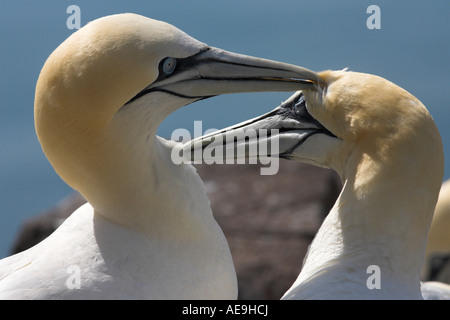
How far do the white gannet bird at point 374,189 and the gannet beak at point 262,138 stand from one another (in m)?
0.20

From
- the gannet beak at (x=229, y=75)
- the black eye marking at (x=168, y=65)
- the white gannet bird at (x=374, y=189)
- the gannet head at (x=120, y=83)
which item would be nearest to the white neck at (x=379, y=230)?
the white gannet bird at (x=374, y=189)

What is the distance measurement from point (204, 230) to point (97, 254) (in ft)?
2.06

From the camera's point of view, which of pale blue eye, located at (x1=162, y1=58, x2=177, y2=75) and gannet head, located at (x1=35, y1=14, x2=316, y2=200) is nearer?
gannet head, located at (x1=35, y1=14, x2=316, y2=200)

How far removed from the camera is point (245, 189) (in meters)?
10.9

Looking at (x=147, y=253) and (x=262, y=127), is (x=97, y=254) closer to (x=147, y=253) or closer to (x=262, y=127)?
(x=147, y=253)

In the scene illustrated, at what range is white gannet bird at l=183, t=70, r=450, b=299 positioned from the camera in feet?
13.3

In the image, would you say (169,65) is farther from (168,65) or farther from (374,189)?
(374,189)

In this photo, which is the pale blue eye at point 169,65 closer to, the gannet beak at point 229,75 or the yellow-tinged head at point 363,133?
the gannet beak at point 229,75

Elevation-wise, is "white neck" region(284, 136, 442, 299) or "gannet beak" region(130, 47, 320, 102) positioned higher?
"gannet beak" region(130, 47, 320, 102)

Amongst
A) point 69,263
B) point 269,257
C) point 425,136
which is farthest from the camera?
point 269,257

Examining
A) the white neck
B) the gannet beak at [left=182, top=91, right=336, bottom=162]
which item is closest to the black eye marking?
the gannet beak at [left=182, top=91, right=336, bottom=162]

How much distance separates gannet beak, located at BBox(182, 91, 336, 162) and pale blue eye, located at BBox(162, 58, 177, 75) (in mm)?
442

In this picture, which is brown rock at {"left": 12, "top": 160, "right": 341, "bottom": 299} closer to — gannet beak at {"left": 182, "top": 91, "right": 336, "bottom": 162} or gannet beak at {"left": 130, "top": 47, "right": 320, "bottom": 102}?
gannet beak at {"left": 182, "top": 91, "right": 336, "bottom": 162}
